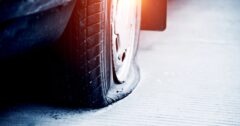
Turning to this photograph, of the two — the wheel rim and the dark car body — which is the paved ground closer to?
the wheel rim

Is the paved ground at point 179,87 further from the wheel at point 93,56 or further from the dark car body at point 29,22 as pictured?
the dark car body at point 29,22

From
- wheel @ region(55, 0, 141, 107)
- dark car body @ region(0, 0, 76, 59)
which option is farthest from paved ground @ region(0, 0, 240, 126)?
dark car body @ region(0, 0, 76, 59)

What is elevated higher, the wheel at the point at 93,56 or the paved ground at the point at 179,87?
the wheel at the point at 93,56

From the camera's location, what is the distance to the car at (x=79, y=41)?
34.0 inches

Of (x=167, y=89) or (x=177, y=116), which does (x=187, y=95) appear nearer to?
(x=167, y=89)

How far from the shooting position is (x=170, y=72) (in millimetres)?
1835

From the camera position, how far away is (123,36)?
68.2 inches

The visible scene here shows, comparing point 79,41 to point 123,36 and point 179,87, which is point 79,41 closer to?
point 123,36

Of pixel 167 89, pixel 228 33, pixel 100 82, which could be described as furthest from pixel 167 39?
pixel 100 82

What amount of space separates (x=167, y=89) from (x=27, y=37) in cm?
87

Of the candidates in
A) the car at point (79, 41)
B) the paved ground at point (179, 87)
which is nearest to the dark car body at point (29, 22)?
the car at point (79, 41)

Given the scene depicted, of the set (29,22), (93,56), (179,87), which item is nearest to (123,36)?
(179,87)

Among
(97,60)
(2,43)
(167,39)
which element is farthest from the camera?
(167,39)

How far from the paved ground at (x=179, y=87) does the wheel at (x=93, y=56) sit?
0.08 m
